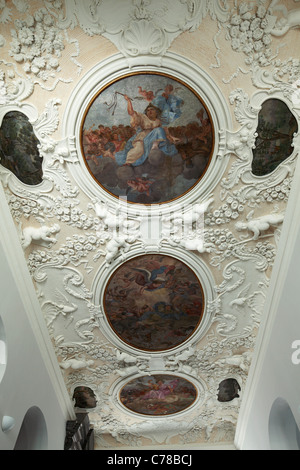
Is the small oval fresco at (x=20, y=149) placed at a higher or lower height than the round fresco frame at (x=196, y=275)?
higher

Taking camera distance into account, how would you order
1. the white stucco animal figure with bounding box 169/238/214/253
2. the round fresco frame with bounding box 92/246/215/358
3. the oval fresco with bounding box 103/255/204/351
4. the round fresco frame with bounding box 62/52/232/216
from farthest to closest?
1. the oval fresco with bounding box 103/255/204/351
2. the round fresco frame with bounding box 92/246/215/358
3. the white stucco animal figure with bounding box 169/238/214/253
4. the round fresco frame with bounding box 62/52/232/216

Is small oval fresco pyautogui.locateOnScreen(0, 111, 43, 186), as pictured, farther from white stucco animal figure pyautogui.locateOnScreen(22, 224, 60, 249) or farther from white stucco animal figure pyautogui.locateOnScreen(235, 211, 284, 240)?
white stucco animal figure pyautogui.locateOnScreen(235, 211, 284, 240)

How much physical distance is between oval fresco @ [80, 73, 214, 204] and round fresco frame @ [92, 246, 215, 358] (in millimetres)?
1347

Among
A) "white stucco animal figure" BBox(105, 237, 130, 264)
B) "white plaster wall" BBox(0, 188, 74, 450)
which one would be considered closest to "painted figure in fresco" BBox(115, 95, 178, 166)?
"white stucco animal figure" BBox(105, 237, 130, 264)

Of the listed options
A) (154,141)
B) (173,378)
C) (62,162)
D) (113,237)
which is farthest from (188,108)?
(173,378)

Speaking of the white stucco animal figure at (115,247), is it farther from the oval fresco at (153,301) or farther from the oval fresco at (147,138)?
→ the oval fresco at (147,138)

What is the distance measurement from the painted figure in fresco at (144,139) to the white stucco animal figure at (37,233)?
1.91 m

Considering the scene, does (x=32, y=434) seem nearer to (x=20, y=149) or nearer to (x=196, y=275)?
(x=196, y=275)

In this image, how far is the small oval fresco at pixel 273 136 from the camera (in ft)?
22.0

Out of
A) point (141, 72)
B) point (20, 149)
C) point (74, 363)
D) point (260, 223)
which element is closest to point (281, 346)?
point (260, 223)

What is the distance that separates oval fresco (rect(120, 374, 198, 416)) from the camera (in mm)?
10867

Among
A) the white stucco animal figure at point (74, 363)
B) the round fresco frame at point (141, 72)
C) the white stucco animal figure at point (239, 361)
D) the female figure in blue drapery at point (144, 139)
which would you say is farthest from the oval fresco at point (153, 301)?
the female figure in blue drapery at point (144, 139)

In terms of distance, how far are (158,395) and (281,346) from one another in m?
4.65

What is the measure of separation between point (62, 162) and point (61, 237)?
1641 mm
